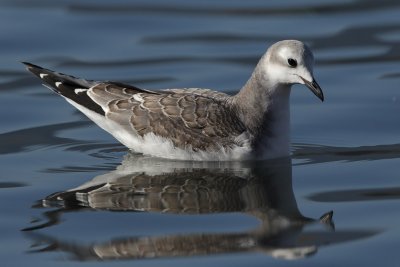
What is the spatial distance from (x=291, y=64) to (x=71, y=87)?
2412 mm

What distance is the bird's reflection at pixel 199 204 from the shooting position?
10.5 metres

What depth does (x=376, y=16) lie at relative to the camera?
18.5 meters

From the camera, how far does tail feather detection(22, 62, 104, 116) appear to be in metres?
13.6

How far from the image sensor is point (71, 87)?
1371cm

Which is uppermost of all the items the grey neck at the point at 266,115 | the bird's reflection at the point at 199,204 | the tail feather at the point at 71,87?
Answer: the tail feather at the point at 71,87

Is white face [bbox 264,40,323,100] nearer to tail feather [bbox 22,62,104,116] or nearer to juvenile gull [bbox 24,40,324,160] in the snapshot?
juvenile gull [bbox 24,40,324,160]

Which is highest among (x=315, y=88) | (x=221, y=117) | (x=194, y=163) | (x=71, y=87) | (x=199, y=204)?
(x=71, y=87)

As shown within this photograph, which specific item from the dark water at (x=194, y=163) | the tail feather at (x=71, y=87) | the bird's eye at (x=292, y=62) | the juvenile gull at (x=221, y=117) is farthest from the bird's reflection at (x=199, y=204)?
the bird's eye at (x=292, y=62)

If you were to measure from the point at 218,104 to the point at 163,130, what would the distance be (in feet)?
2.01

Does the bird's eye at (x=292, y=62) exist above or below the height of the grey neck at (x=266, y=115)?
above

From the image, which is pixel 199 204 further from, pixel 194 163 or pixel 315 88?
pixel 315 88

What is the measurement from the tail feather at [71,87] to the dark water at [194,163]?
17.9 inches

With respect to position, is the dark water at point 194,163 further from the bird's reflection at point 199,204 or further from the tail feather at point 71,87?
the tail feather at point 71,87

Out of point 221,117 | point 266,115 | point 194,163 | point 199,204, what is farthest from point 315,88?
point 199,204
